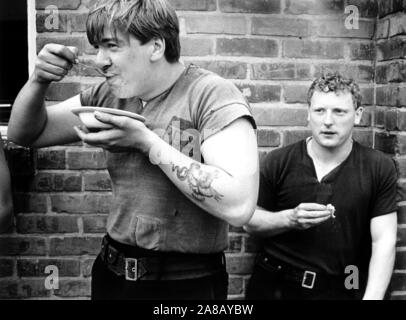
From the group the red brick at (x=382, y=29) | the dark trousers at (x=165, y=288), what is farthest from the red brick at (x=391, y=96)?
the dark trousers at (x=165, y=288)

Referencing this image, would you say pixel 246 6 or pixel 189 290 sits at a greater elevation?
pixel 246 6

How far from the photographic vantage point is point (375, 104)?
9.12ft

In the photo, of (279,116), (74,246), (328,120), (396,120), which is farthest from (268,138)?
(74,246)

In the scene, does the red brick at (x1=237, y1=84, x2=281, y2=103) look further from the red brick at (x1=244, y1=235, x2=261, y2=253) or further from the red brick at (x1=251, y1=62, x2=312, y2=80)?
the red brick at (x1=244, y1=235, x2=261, y2=253)

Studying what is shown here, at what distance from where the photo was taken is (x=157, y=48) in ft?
5.79

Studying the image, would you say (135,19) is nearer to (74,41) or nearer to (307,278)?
(74,41)

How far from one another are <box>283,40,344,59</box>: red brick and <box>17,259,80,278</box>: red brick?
1434mm

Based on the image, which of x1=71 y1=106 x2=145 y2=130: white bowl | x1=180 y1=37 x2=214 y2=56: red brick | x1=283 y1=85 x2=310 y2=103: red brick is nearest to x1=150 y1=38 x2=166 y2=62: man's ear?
x1=71 y1=106 x2=145 y2=130: white bowl

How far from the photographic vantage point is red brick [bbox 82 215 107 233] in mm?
2691

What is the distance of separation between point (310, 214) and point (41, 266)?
1.31 metres

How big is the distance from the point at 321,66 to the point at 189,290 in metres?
1.42
